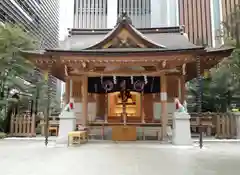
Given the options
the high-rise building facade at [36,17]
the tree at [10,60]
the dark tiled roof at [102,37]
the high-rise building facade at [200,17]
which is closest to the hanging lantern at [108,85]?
the dark tiled roof at [102,37]

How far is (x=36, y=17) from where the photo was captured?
3719 cm

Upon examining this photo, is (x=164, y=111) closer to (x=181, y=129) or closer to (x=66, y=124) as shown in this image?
(x=181, y=129)

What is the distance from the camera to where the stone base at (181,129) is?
36.8ft

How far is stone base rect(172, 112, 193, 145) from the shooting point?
11.2m

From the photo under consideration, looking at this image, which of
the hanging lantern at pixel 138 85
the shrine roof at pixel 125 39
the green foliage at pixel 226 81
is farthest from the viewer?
the green foliage at pixel 226 81

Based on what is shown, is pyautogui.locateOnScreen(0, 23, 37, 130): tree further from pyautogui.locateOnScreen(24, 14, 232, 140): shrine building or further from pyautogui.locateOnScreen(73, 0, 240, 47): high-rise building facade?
pyautogui.locateOnScreen(73, 0, 240, 47): high-rise building facade

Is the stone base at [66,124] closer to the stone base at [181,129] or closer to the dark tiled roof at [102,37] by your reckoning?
the stone base at [181,129]

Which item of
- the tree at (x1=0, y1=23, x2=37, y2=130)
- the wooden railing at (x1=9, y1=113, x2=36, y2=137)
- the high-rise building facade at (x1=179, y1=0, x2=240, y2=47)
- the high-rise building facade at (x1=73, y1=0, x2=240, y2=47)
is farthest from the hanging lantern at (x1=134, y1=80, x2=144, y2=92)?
the high-rise building facade at (x1=179, y1=0, x2=240, y2=47)

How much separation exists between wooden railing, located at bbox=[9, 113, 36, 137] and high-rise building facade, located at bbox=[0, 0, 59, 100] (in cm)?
918

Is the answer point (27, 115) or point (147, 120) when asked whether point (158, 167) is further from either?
point (27, 115)

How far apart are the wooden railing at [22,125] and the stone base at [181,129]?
8513 mm

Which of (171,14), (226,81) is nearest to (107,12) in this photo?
(171,14)

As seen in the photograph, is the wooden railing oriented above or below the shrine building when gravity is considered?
below

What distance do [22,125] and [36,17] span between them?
1012 inches
